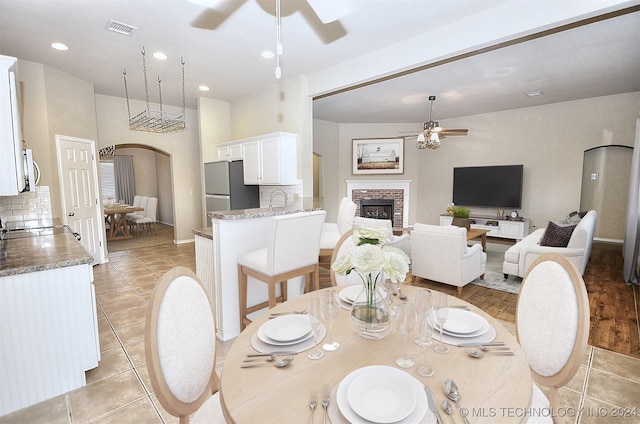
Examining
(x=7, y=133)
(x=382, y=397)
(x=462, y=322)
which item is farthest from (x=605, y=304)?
(x=7, y=133)

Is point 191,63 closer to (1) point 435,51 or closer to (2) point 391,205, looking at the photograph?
(1) point 435,51

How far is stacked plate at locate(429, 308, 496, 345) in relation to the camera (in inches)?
46.5

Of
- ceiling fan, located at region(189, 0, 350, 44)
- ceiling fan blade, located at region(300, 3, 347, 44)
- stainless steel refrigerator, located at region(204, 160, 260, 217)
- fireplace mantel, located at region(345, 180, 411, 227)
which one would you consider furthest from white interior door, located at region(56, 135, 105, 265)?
fireplace mantel, located at region(345, 180, 411, 227)

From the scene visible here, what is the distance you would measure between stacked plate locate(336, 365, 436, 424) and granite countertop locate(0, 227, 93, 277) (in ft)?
6.52

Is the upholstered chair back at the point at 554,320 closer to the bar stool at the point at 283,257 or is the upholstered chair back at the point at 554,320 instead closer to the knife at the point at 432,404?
the knife at the point at 432,404

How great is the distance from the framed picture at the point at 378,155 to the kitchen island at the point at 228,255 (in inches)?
220

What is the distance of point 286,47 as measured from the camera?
11.4 feet

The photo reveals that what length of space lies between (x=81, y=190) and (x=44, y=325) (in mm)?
3572

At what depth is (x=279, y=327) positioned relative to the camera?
1.25 metres

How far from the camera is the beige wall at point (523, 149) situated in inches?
228

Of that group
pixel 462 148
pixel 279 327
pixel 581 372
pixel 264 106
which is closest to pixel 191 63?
pixel 264 106

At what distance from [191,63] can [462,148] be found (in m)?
6.35

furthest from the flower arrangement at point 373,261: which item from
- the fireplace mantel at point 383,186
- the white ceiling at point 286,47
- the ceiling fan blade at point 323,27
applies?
the fireplace mantel at point 383,186

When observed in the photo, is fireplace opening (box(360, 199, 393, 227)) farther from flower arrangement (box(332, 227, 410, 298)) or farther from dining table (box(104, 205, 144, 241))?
flower arrangement (box(332, 227, 410, 298))
